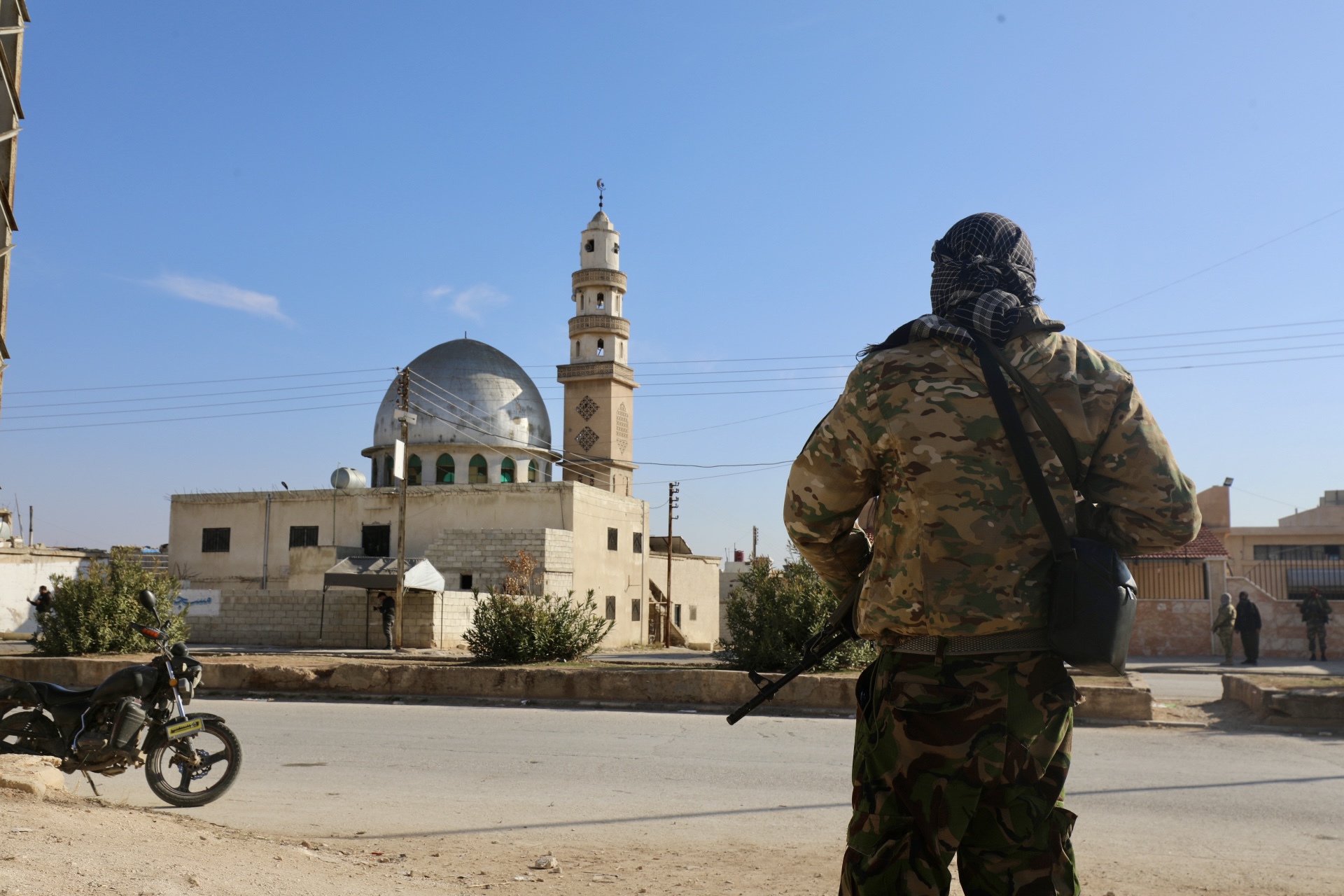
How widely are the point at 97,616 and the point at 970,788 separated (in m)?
14.8

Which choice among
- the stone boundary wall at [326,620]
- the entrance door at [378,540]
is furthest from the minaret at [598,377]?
the stone boundary wall at [326,620]

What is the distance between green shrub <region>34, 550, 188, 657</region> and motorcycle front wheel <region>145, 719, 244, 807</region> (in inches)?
350

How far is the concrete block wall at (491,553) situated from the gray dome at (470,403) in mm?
11599

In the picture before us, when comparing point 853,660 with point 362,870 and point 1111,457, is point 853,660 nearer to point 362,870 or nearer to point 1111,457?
point 362,870

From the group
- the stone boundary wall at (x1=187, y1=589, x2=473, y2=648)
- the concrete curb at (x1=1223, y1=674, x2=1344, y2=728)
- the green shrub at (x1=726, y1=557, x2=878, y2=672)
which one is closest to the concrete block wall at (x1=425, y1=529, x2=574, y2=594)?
the stone boundary wall at (x1=187, y1=589, x2=473, y2=648)

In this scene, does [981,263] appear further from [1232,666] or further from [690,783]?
[1232,666]

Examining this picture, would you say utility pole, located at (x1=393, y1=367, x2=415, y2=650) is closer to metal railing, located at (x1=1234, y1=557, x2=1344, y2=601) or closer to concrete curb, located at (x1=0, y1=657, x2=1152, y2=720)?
concrete curb, located at (x1=0, y1=657, x2=1152, y2=720)

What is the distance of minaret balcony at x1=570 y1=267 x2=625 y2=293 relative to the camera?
154 ft

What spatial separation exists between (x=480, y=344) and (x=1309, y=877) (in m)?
45.0

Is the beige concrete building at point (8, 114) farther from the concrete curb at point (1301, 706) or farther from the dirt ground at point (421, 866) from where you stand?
the concrete curb at point (1301, 706)

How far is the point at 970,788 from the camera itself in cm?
242

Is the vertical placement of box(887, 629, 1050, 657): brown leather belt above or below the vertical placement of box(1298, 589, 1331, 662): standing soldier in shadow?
above

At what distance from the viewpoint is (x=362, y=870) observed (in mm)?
4289

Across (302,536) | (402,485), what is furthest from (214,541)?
(402,485)
